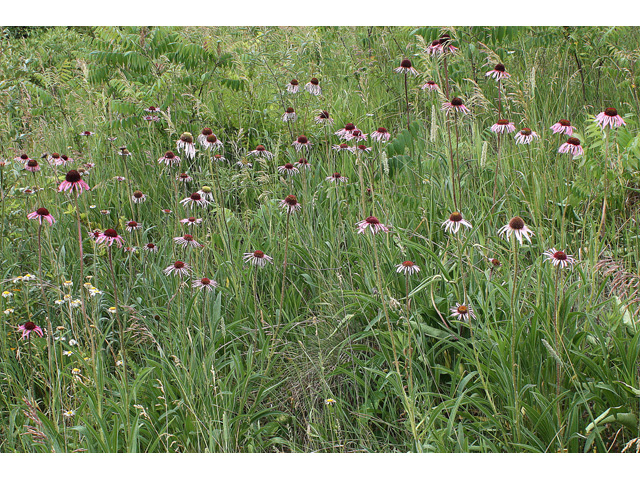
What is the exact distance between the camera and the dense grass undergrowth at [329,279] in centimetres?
161

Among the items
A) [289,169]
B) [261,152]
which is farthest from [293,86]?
[289,169]

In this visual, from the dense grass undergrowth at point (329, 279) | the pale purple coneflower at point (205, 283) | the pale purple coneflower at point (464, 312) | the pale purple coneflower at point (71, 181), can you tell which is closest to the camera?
the pale purple coneflower at point (71, 181)

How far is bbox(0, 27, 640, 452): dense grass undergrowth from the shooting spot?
1605mm

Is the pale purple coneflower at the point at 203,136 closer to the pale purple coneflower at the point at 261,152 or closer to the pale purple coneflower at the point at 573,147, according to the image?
the pale purple coneflower at the point at 261,152

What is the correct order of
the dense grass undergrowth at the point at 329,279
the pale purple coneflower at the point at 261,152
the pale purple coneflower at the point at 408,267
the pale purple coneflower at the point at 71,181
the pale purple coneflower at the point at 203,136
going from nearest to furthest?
the pale purple coneflower at the point at 71,181
the dense grass undergrowth at the point at 329,279
the pale purple coneflower at the point at 408,267
the pale purple coneflower at the point at 203,136
the pale purple coneflower at the point at 261,152

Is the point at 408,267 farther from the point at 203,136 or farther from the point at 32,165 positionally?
the point at 32,165

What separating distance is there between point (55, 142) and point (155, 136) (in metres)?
1.03

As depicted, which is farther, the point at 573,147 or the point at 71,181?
the point at 573,147

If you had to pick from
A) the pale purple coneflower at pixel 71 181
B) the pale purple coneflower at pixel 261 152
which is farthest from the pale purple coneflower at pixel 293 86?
the pale purple coneflower at pixel 71 181

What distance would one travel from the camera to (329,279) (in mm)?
2193

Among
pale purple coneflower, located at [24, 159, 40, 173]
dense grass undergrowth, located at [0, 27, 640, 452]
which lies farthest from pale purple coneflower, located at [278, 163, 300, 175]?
pale purple coneflower, located at [24, 159, 40, 173]

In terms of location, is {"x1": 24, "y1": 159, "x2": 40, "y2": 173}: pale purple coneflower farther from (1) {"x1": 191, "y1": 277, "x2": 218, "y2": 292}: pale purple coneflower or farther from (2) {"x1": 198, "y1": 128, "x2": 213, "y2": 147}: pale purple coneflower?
(1) {"x1": 191, "y1": 277, "x2": 218, "y2": 292}: pale purple coneflower

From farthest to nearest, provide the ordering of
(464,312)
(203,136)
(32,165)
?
(32,165)
(203,136)
(464,312)
